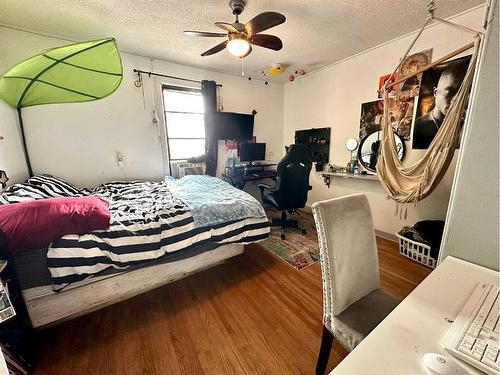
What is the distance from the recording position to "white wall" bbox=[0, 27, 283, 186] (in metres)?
2.18

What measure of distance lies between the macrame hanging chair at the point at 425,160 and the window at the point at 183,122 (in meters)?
2.75

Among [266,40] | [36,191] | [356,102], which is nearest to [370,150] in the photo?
[356,102]

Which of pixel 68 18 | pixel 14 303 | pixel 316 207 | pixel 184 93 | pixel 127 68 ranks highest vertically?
pixel 68 18

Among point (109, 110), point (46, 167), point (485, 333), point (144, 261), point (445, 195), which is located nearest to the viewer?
point (485, 333)

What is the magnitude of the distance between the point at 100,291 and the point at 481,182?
233cm

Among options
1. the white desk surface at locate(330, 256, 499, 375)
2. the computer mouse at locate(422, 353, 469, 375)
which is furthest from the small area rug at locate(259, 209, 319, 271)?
the computer mouse at locate(422, 353, 469, 375)

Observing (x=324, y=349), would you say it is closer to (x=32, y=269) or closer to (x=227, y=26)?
(x=32, y=269)

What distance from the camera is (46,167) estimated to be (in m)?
2.47

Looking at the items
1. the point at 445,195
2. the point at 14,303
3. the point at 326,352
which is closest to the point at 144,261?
the point at 14,303

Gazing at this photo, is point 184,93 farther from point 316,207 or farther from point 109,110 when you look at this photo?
point 316,207

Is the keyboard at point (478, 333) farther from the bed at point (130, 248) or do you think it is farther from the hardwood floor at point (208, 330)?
the bed at point (130, 248)

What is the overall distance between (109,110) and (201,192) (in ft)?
6.09

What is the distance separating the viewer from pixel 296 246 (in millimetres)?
2541

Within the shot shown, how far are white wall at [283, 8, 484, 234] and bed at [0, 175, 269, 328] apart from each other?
1.87 metres
